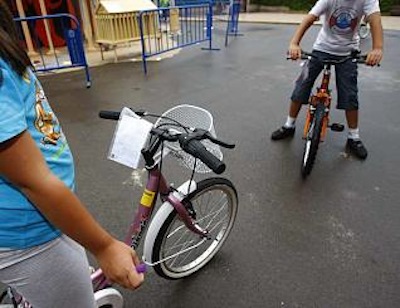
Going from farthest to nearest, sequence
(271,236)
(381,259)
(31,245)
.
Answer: (271,236) < (381,259) < (31,245)

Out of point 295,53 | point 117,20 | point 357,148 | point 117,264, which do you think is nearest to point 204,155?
point 117,264

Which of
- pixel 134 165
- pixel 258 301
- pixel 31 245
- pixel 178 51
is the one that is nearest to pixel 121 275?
pixel 31 245

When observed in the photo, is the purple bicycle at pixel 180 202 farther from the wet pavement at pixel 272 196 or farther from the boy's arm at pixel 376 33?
the boy's arm at pixel 376 33

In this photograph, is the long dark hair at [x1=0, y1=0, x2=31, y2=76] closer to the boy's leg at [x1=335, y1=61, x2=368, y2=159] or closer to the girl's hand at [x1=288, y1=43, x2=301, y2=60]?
the girl's hand at [x1=288, y1=43, x2=301, y2=60]

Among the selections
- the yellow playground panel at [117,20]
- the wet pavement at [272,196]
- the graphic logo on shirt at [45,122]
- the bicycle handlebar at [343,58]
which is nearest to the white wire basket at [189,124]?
the graphic logo on shirt at [45,122]

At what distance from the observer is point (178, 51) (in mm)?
8016

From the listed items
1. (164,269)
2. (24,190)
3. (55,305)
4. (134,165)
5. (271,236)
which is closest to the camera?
(24,190)

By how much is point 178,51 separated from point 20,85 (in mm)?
7631

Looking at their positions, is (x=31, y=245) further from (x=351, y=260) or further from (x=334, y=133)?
(x=334, y=133)

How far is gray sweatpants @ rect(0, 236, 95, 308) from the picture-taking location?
90 centimetres

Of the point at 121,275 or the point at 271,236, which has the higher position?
the point at 121,275

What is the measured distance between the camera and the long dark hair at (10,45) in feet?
2.37

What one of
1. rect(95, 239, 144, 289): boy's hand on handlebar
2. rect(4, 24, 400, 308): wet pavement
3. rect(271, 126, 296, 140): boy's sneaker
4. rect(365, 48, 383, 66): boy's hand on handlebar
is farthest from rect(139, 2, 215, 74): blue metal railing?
rect(95, 239, 144, 289): boy's hand on handlebar

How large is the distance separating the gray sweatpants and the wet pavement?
0.99 meters
